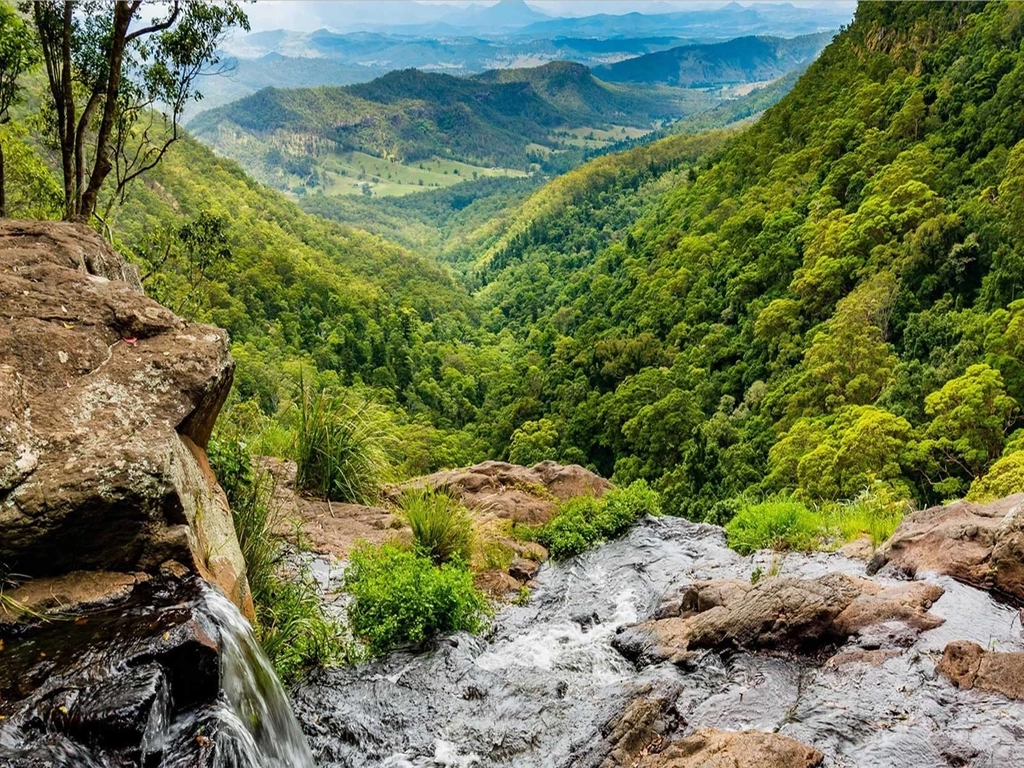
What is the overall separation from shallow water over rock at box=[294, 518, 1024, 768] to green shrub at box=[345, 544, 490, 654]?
236mm

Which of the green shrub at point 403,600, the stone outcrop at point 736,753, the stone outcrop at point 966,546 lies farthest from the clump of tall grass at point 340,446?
the stone outcrop at point 966,546

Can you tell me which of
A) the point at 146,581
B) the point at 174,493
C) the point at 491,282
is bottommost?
the point at 491,282

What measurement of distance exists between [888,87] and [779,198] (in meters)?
17.4


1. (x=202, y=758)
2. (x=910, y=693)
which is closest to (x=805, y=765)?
(x=910, y=693)

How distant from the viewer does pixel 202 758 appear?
3.56 metres

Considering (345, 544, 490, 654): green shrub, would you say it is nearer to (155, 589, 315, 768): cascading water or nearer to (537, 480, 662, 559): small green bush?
(155, 589, 315, 768): cascading water

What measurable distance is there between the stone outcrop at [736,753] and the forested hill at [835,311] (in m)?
13.3

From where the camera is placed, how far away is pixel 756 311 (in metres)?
55.7

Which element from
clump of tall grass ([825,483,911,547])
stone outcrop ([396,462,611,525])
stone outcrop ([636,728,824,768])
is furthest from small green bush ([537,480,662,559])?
stone outcrop ([636,728,824,768])

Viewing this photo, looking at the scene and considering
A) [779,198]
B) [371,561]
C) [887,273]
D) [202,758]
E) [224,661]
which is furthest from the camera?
[779,198]

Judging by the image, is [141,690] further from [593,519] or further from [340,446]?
[593,519]

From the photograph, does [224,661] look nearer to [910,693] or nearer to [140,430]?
[140,430]

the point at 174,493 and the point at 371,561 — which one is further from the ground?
the point at 174,493

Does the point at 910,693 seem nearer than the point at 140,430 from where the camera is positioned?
No
